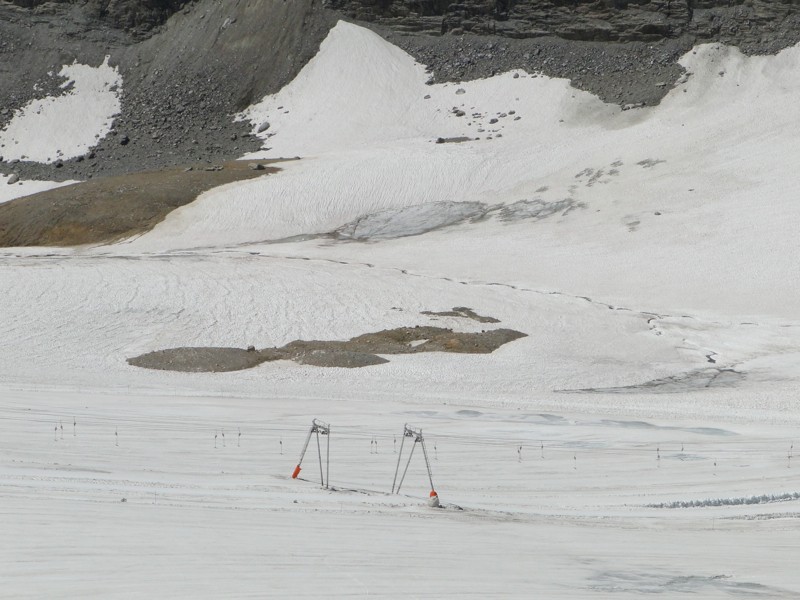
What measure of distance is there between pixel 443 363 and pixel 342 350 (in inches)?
115

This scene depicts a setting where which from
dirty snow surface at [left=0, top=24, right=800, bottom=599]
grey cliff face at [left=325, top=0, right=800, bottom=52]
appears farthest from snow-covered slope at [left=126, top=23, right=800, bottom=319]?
grey cliff face at [left=325, top=0, right=800, bottom=52]

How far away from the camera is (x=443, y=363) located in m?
26.0

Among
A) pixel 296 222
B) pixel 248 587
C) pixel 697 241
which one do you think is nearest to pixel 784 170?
pixel 697 241

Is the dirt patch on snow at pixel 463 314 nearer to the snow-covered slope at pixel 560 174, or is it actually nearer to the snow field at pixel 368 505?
the snow-covered slope at pixel 560 174

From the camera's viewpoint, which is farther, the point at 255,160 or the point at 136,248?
the point at 255,160

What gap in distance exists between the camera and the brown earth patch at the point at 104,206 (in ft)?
151

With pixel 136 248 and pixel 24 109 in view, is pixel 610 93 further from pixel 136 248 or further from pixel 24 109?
pixel 24 109

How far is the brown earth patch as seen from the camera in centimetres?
4603

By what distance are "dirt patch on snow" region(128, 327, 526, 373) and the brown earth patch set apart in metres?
21.2

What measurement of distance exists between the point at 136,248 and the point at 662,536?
3576cm

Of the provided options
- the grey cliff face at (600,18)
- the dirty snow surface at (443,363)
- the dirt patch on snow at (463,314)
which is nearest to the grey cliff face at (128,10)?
the grey cliff face at (600,18)

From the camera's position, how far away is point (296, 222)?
47062 mm

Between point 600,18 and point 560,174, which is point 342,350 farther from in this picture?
point 600,18

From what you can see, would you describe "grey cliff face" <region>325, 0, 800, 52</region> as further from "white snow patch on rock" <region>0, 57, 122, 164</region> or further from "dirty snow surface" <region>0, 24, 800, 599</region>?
"white snow patch on rock" <region>0, 57, 122, 164</region>
